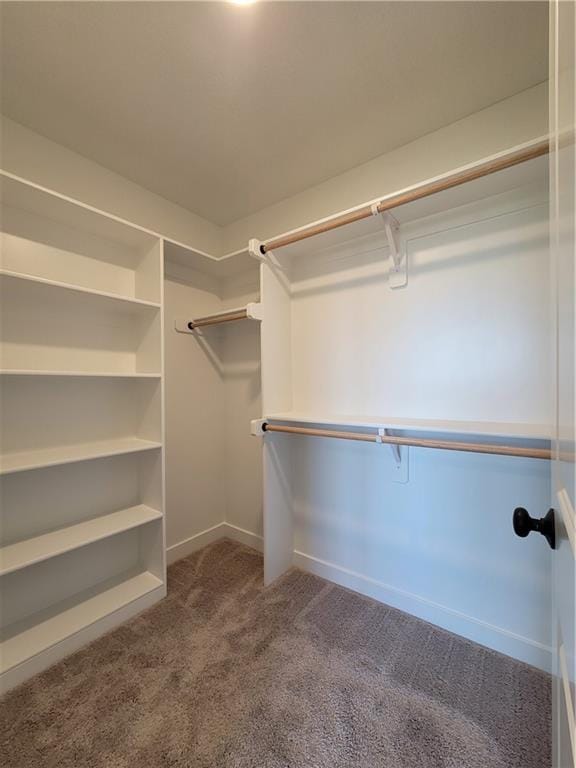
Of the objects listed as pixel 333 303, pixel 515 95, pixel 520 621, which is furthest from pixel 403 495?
pixel 515 95

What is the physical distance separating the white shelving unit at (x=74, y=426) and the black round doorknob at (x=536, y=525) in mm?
1719

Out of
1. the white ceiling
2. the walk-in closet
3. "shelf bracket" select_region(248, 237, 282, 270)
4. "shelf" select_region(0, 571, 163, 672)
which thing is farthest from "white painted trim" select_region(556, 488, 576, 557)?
"shelf" select_region(0, 571, 163, 672)

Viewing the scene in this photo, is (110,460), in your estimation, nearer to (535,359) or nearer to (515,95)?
(535,359)

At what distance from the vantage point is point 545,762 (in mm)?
1047

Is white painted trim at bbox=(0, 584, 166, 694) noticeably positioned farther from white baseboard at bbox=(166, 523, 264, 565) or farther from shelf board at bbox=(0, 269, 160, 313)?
shelf board at bbox=(0, 269, 160, 313)

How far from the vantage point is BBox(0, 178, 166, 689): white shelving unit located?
1.49 meters

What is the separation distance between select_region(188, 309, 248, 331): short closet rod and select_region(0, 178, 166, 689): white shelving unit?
1.25 feet

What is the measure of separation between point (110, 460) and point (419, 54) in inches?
99.1

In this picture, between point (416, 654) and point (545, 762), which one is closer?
point (545, 762)

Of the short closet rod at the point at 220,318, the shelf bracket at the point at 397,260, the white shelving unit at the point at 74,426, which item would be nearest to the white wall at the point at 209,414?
the short closet rod at the point at 220,318

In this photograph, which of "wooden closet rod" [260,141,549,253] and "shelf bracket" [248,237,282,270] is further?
"shelf bracket" [248,237,282,270]

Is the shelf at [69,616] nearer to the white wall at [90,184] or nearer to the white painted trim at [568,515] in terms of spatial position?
the white painted trim at [568,515]

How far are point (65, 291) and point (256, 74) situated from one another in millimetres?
1332

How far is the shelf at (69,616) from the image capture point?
1.40 meters
